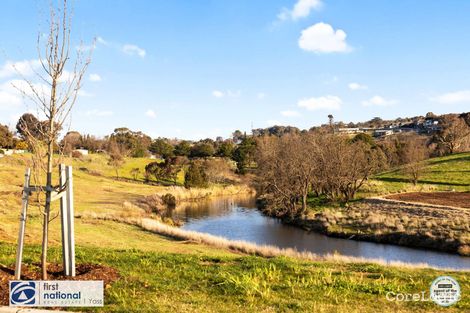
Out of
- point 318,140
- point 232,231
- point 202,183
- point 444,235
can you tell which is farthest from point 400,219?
point 202,183

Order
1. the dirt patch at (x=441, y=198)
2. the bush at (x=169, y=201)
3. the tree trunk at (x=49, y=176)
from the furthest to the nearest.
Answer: the bush at (x=169, y=201) < the dirt patch at (x=441, y=198) < the tree trunk at (x=49, y=176)

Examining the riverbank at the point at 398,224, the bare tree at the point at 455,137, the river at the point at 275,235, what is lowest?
the river at the point at 275,235

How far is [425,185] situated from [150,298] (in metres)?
52.1

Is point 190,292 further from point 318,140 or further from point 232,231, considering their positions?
point 318,140

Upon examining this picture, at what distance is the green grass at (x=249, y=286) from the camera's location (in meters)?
7.99

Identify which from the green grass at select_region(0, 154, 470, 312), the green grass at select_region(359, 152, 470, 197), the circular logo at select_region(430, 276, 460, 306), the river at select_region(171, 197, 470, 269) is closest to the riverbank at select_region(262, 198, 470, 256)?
the river at select_region(171, 197, 470, 269)

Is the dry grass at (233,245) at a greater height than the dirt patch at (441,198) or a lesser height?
lesser

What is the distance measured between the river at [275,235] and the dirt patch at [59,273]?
19294mm

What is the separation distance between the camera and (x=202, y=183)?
65.7m

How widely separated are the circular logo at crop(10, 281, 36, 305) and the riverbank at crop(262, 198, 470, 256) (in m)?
26.0

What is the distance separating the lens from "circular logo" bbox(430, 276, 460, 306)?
8.71 metres

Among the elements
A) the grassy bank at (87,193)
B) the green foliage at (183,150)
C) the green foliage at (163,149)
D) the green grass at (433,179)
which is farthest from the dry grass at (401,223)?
the green foliage at (163,149)

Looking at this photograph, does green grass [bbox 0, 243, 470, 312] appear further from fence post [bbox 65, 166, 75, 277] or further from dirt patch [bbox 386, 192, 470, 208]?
dirt patch [bbox 386, 192, 470, 208]

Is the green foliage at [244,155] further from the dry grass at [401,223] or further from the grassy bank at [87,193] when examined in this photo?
the dry grass at [401,223]
